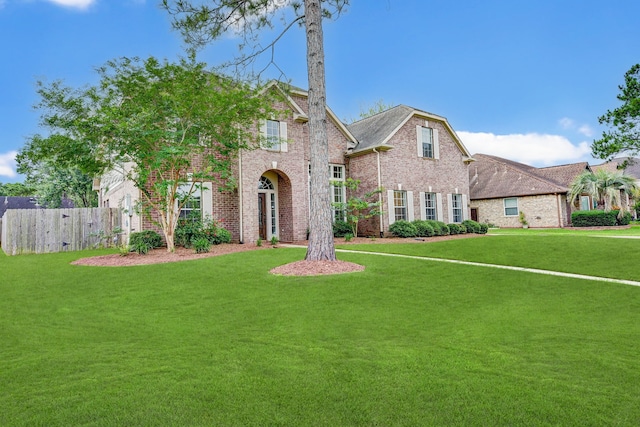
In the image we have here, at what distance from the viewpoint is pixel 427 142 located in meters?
21.8

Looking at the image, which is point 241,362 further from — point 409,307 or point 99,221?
point 99,221

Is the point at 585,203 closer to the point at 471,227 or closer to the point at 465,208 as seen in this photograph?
the point at 465,208

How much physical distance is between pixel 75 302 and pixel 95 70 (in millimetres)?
8358

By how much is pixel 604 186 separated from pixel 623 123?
22194 mm

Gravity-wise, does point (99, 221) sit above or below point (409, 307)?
above

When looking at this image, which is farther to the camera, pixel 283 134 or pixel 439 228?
pixel 439 228

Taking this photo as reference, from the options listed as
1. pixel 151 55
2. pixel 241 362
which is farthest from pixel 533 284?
pixel 151 55

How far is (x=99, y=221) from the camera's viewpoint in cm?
1620

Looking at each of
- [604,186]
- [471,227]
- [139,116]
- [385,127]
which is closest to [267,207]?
[139,116]

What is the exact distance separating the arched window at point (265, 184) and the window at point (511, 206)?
804 inches

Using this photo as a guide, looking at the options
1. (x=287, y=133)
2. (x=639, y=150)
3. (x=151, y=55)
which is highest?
(x=151, y=55)

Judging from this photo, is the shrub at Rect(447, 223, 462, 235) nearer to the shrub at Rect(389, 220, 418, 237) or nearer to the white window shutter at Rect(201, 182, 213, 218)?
the shrub at Rect(389, 220, 418, 237)

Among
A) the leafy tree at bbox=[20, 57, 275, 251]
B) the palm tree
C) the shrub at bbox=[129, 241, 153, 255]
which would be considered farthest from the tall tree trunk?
the palm tree

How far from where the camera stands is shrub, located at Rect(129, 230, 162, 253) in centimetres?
1368
